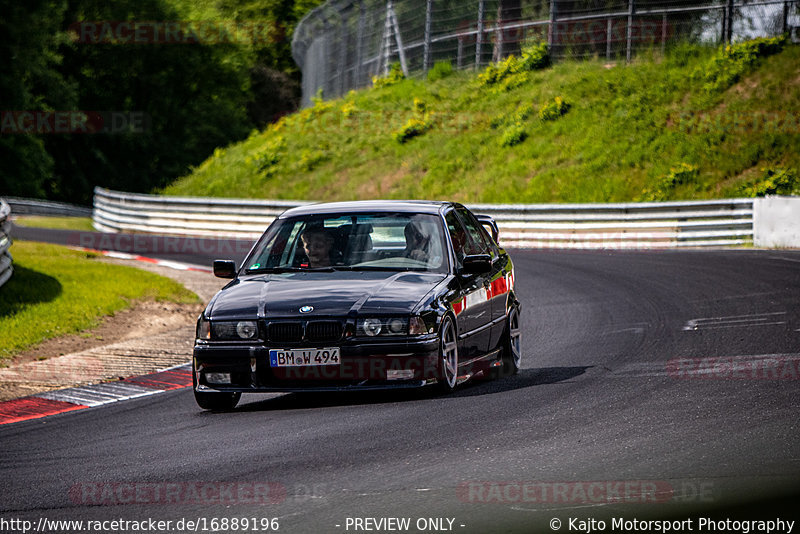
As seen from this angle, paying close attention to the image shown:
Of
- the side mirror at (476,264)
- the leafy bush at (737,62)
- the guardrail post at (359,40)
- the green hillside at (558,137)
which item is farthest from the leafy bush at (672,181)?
the side mirror at (476,264)

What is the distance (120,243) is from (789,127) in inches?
655

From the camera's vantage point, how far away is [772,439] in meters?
6.29

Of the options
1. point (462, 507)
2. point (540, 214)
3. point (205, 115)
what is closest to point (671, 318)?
point (462, 507)

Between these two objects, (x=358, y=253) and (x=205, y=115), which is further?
(x=205, y=115)

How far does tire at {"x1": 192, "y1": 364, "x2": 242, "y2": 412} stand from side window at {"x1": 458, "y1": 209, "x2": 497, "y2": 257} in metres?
2.51

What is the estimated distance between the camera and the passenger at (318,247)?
9031 millimetres

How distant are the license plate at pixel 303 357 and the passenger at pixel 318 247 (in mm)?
1283

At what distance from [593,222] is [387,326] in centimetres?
1782

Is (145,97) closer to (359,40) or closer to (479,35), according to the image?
(359,40)

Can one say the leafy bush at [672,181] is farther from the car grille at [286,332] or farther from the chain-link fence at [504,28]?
the car grille at [286,332]

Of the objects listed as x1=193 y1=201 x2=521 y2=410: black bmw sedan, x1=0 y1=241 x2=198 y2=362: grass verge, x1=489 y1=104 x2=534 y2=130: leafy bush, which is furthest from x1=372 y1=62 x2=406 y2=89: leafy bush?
x1=193 y1=201 x2=521 y2=410: black bmw sedan

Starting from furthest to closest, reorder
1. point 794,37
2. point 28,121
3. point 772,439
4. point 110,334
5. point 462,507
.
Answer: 1. point 28,121
2. point 794,37
3. point 110,334
4. point 772,439
5. point 462,507

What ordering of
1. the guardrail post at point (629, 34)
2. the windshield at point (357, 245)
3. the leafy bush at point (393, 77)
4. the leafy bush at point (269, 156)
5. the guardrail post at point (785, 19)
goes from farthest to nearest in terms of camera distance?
1. the leafy bush at point (393, 77)
2. the leafy bush at point (269, 156)
3. the guardrail post at point (629, 34)
4. the guardrail post at point (785, 19)
5. the windshield at point (357, 245)

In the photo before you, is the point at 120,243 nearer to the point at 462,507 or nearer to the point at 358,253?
the point at 358,253
